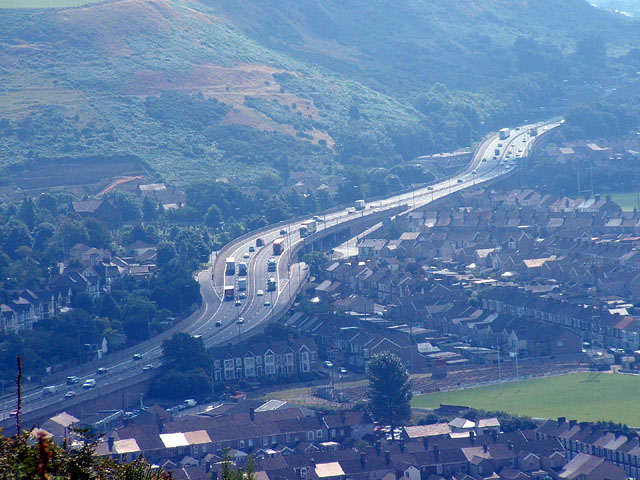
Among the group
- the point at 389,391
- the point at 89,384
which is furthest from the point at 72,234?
the point at 389,391

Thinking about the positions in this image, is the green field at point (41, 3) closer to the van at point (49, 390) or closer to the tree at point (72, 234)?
the tree at point (72, 234)

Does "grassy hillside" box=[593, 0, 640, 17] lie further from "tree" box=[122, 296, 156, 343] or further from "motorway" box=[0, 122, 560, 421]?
"tree" box=[122, 296, 156, 343]

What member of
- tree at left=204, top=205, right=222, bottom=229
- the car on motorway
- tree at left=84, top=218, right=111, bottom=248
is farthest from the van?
tree at left=204, top=205, right=222, bottom=229

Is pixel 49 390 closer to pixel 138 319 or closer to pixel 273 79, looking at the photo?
pixel 138 319

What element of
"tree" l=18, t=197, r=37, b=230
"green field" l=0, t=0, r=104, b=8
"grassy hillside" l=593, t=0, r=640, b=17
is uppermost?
"grassy hillside" l=593, t=0, r=640, b=17

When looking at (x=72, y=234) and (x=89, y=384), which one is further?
(x=72, y=234)

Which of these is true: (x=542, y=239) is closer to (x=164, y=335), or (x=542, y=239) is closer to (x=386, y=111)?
(x=164, y=335)

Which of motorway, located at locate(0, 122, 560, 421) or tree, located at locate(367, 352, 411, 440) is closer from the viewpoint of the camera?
tree, located at locate(367, 352, 411, 440)

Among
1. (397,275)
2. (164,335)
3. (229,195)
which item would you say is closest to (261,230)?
(229,195)
